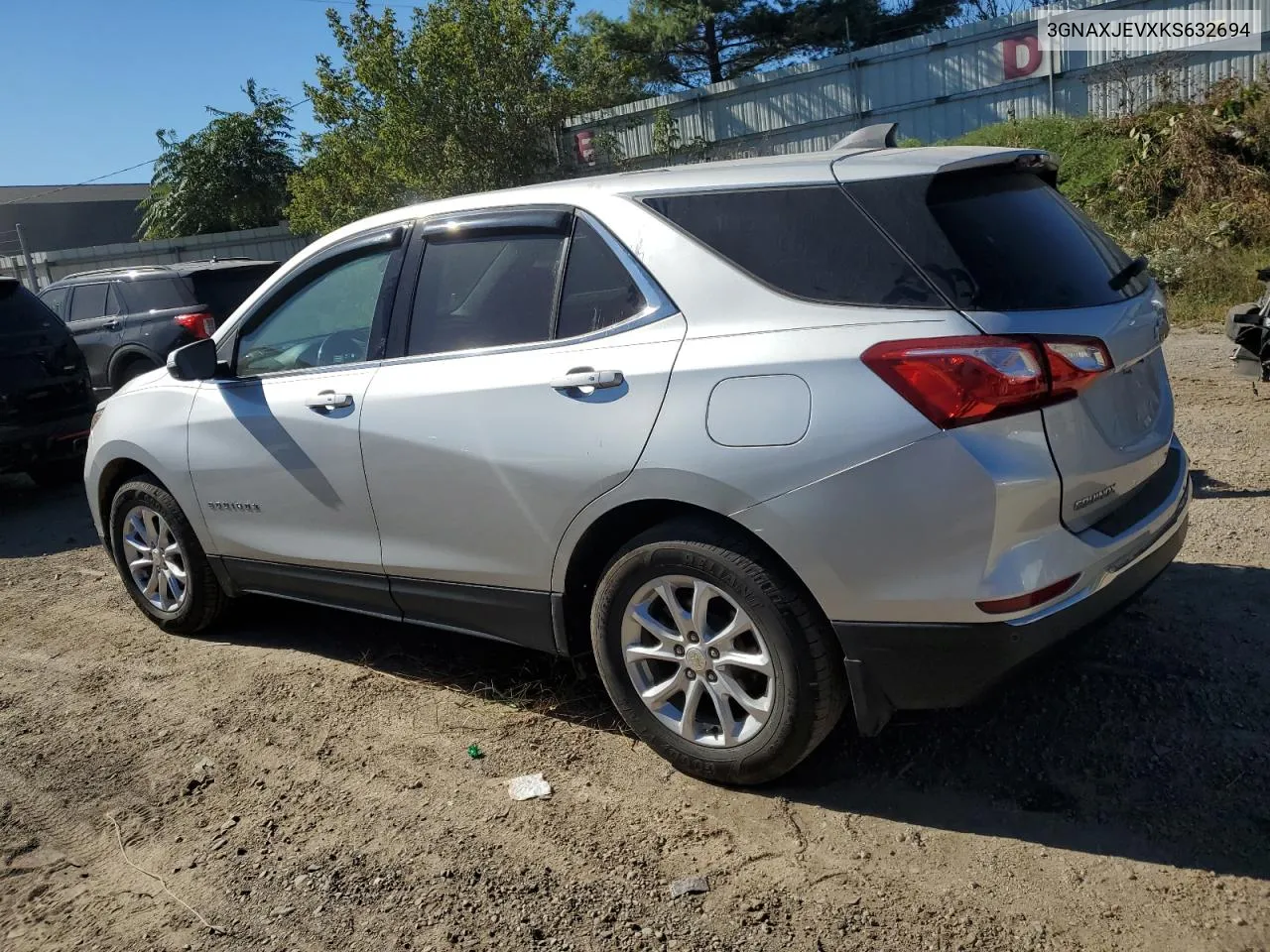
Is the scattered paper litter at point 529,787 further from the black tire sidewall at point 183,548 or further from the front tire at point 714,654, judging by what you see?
the black tire sidewall at point 183,548

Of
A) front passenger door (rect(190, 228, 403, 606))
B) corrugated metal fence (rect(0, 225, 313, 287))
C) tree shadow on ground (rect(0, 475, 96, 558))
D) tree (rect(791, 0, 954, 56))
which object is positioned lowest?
tree shadow on ground (rect(0, 475, 96, 558))

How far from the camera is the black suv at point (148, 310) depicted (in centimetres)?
1148

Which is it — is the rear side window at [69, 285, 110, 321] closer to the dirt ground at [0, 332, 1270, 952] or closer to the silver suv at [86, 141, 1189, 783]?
the dirt ground at [0, 332, 1270, 952]

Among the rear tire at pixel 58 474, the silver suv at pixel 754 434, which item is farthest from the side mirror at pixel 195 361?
the rear tire at pixel 58 474

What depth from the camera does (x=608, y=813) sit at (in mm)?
3293

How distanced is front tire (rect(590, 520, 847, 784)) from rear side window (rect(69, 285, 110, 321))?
10.7 meters

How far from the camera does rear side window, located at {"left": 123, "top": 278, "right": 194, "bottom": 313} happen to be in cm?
1160

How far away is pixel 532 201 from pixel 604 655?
1.55 m

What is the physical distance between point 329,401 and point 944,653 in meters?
2.40

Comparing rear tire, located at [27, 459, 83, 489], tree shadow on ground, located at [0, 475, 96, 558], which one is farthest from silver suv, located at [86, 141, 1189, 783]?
rear tire, located at [27, 459, 83, 489]

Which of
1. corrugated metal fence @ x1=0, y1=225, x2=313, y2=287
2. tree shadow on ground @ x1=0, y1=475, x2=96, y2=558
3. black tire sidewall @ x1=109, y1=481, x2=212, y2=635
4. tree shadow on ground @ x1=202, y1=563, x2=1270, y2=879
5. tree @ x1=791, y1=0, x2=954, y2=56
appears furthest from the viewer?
tree @ x1=791, y1=0, x2=954, y2=56

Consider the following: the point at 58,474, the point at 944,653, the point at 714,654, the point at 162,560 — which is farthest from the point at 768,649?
the point at 58,474

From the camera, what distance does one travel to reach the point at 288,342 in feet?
14.7

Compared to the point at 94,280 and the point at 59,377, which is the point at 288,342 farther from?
the point at 94,280
